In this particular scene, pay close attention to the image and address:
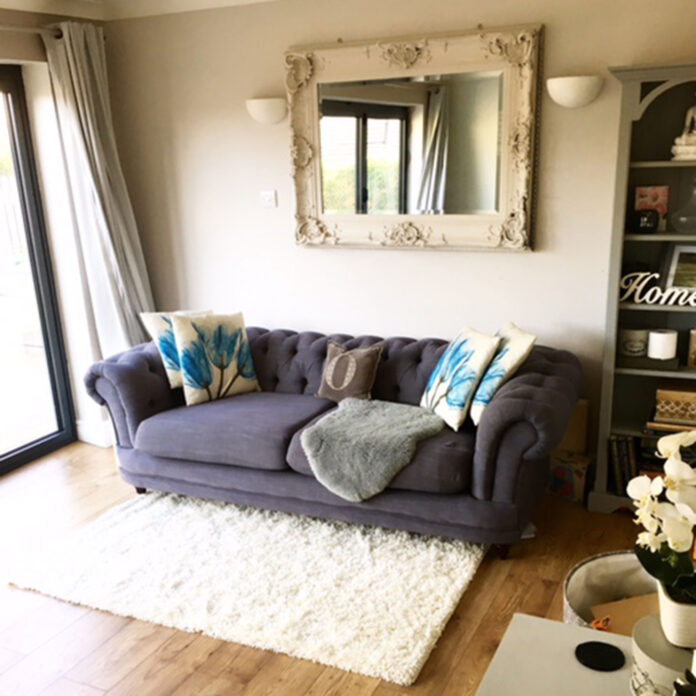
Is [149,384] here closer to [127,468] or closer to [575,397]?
[127,468]

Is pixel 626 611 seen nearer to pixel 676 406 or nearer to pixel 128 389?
pixel 676 406

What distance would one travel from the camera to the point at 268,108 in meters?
3.77

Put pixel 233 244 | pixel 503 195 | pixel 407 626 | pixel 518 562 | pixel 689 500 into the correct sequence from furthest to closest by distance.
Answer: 1. pixel 233 244
2. pixel 503 195
3. pixel 518 562
4. pixel 407 626
5. pixel 689 500

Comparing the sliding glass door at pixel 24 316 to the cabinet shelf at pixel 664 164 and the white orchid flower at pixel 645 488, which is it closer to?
the cabinet shelf at pixel 664 164

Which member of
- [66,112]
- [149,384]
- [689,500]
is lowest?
[149,384]

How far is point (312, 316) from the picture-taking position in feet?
13.4

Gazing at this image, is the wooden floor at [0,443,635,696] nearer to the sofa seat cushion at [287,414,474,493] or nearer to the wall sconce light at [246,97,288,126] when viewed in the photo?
the sofa seat cushion at [287,414,474,493]

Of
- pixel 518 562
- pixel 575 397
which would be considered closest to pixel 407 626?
pixel 518 562

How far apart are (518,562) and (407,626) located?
25.7 inches

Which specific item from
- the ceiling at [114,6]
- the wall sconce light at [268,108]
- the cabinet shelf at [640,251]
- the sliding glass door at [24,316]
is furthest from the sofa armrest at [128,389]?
the cabinet shelf at [640,251]

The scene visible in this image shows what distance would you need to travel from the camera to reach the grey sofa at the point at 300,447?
2781mm

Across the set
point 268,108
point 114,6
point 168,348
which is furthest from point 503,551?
point 114,6

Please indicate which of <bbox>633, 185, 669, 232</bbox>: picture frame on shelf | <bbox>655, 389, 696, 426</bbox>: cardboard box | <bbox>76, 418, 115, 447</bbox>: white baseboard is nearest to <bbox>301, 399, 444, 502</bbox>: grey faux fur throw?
<bbox>655, 389, 696, 426</bbox>: cardboard box

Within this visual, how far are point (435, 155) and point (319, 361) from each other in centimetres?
118
